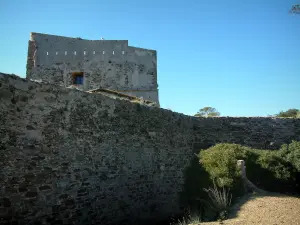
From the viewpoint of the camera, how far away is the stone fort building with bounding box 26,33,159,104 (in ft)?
54.2

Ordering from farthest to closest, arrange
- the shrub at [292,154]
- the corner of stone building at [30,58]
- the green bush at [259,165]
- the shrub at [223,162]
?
the corner of stone building at [30,58], the shrub at [292,154], the green bush at [259,165], the shrub at [223,162]

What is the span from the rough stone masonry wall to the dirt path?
2.99 metres

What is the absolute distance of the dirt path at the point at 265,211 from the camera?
6.29 metres

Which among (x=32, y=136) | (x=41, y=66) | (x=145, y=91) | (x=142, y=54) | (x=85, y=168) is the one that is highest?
(x=142, y=54)

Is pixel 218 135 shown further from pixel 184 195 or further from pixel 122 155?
pixel 122 155

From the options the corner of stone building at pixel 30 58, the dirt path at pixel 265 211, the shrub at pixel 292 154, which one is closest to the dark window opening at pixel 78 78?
the corner of stone building at pixel 30 58

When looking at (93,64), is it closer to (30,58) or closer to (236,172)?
(30,58)

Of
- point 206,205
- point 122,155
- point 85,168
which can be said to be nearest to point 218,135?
point 206,205

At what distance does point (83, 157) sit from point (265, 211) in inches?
194

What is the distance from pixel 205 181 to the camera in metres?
10.4

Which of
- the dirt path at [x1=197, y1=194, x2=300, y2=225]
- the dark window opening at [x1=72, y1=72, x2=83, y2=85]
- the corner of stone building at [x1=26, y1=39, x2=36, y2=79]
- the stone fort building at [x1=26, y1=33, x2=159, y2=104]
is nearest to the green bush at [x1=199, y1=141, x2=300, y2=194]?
the dirt path at [x1=197, y1=194, x2=300, y2=225]

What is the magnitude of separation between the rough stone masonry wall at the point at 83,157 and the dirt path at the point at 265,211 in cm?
299

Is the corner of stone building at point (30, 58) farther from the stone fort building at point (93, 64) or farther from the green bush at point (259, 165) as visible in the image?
the green bush at point (259, 165)

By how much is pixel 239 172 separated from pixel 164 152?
2.80 m
